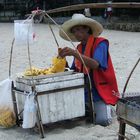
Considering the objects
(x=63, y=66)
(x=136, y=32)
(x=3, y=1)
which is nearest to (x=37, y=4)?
(x=3, y=1)

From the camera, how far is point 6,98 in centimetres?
505

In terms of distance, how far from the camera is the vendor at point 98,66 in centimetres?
486

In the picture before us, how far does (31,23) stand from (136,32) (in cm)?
1489

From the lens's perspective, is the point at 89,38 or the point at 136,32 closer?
the point at 89,38

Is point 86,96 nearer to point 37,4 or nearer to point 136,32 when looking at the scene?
point 136,32

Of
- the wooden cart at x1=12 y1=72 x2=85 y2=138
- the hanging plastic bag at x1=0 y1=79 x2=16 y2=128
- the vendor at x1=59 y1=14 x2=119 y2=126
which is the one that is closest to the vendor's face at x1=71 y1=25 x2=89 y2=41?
the vendor at x1=59 y1=14 x2=119 y2=126

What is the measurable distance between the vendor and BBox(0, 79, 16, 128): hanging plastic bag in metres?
0.70

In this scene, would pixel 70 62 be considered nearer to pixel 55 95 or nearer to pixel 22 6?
pixel 55 95

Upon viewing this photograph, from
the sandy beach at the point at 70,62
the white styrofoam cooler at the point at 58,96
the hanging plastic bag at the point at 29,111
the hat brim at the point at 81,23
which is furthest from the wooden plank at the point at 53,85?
the hat brim at the point at 81,23

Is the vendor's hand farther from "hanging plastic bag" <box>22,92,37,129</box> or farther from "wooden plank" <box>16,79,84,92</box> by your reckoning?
"hanging plastic bag" <box>22,92,37,129</box>

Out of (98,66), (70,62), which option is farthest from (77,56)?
(70,62)

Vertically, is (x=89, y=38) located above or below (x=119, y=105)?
above

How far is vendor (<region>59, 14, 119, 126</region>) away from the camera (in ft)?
16.0

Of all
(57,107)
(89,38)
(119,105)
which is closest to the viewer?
(119,105)
